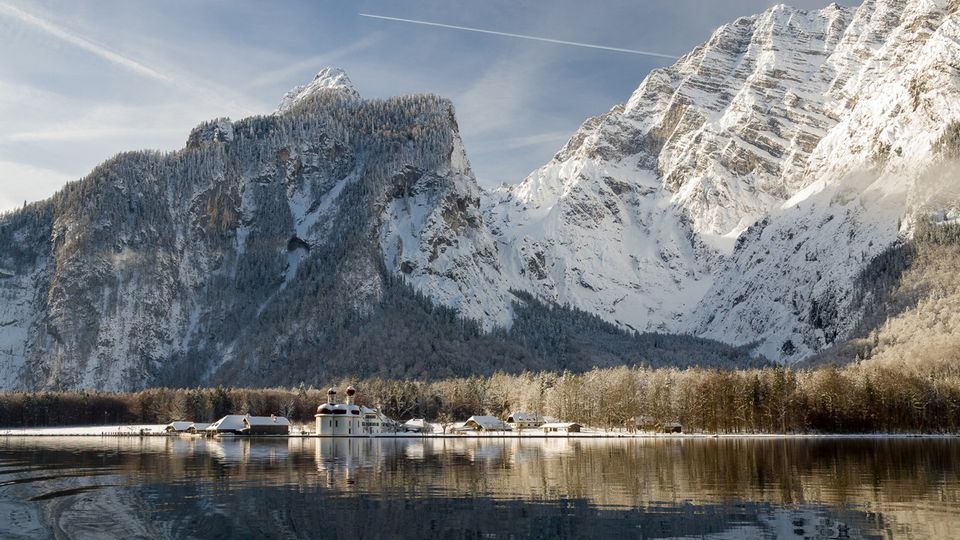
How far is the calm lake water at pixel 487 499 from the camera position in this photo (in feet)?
139

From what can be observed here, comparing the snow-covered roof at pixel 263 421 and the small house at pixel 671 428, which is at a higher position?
the snow-covered roof at pixel 263 421

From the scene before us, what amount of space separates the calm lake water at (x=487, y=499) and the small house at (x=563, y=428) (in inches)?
3691

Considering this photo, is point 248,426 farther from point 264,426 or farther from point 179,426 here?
point 179,426

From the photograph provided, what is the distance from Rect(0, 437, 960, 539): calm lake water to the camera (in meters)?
42.4

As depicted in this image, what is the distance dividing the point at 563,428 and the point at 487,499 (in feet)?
433

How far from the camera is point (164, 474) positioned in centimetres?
7306

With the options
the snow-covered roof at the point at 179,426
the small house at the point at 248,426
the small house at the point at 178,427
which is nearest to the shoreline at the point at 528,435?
the small house at the point at 178,427

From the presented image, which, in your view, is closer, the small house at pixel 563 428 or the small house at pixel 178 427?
the small house at pixel 563 428

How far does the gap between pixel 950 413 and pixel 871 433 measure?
14.4m

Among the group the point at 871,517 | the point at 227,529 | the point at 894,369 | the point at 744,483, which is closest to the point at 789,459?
the point at 744,483

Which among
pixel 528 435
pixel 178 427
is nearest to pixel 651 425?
pixel 528 435

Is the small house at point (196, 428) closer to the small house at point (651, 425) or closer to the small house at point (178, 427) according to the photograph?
the small house at point (178, 427)

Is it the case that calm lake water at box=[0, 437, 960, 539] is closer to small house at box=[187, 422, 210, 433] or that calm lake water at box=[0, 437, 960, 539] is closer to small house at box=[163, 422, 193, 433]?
small house at box=[187, 422, 210, 433]

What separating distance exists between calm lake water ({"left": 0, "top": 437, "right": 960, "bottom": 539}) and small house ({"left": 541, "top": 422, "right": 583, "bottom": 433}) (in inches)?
3691
